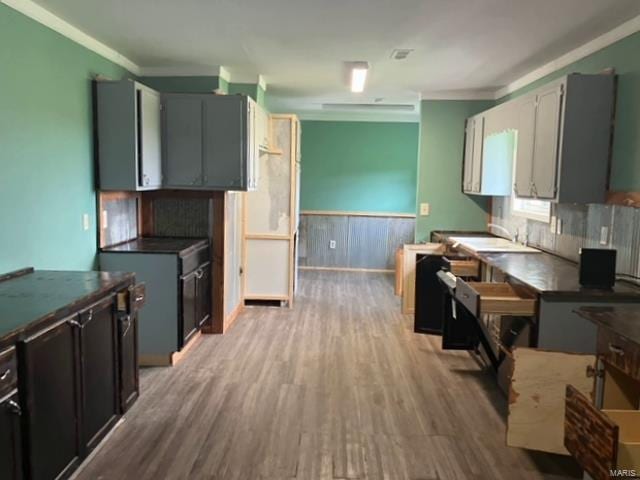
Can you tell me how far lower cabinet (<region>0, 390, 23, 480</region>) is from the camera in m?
1.75

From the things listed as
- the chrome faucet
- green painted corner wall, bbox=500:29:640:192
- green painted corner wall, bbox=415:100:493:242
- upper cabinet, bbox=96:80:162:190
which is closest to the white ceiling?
green painted corner wall, bbox=500:29:640:192

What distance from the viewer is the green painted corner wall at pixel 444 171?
5.55m

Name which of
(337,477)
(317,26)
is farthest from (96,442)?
(317,26)

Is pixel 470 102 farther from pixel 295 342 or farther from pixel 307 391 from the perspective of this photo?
pixel 307 391

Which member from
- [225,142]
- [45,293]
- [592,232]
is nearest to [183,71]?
[225,142]

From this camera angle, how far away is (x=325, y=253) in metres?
8.09

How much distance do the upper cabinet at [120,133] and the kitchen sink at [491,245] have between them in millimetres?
2709

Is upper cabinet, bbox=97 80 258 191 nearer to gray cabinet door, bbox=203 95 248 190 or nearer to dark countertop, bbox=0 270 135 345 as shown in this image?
gray cabinet door, bbox=203 95 248 190

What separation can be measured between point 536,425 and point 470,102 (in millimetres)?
3844

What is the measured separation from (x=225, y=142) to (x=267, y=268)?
1.75m

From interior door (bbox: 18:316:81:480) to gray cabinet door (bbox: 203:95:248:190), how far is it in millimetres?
2204

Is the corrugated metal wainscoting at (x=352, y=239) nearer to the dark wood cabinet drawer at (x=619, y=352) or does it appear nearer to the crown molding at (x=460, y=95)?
the crown molding at (x=460, y=95)

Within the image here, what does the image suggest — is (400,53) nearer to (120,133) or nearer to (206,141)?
(206,141)

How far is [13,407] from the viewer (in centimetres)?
181
